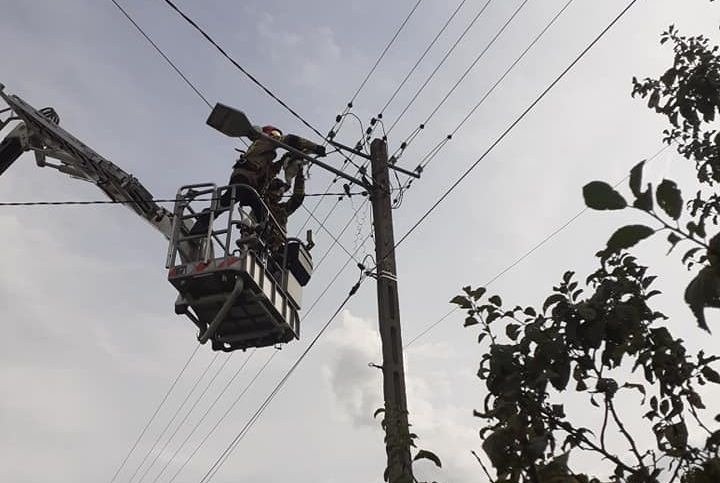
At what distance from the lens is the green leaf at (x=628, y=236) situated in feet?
5.66

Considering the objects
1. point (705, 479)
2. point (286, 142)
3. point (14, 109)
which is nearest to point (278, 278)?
point (286, 142)

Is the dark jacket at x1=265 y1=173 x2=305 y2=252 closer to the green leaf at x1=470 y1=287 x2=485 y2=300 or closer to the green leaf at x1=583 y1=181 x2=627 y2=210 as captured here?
the green leaf at x1=470 y1=287 x2=485 y2=300

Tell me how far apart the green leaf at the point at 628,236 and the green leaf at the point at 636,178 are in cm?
9

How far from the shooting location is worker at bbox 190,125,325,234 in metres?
10.8

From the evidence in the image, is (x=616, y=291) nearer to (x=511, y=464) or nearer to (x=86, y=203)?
(x=511, y=464)

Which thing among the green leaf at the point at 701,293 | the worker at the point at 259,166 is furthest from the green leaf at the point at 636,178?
the worker at the point at 259,166

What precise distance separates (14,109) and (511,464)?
44.4ft

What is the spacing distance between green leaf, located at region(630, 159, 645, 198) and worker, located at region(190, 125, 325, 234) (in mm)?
9200

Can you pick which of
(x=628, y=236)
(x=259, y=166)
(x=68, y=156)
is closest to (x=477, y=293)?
(x=628, y=236)

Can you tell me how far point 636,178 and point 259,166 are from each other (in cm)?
995

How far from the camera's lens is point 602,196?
1.69 metres

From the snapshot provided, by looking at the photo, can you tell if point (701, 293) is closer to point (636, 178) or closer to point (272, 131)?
point (636, 178)

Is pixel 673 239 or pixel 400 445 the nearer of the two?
pixel 673 239

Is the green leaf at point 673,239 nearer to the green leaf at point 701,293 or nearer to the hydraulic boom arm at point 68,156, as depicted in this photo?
the green leaf at point 701,293
